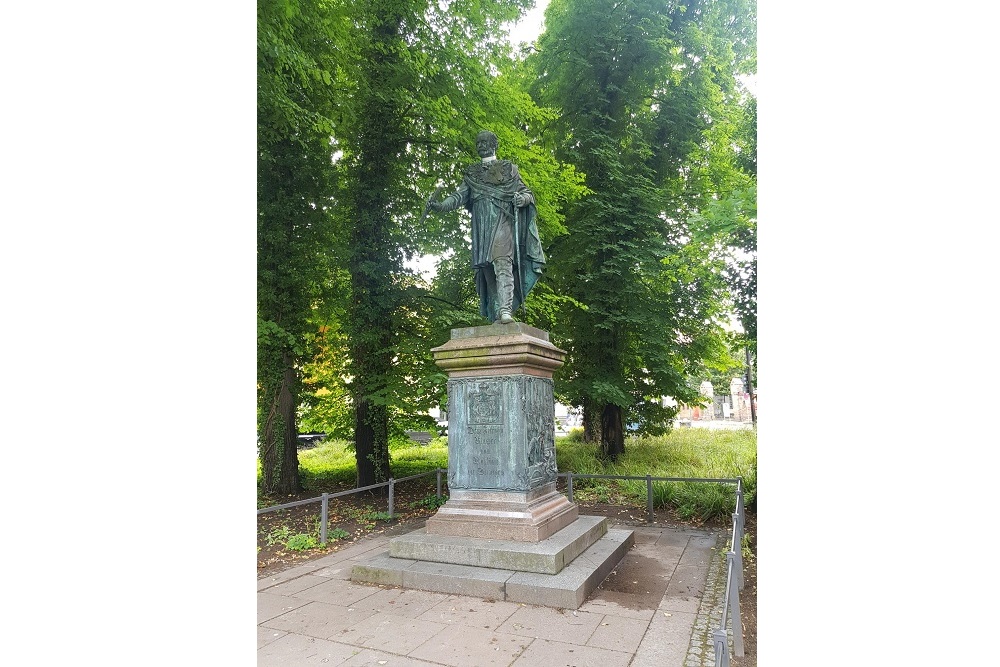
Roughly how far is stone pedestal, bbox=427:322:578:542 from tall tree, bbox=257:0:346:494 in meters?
4.42

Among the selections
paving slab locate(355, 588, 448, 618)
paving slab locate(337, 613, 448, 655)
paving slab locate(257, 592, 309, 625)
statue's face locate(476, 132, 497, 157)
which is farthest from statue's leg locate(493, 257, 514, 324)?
paving slab locate(257, 592, 309, 625)

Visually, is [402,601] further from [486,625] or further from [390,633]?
[486,625]

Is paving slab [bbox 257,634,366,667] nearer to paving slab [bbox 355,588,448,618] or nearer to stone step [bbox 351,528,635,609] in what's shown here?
paving slab [bbox 355,588,448,618]

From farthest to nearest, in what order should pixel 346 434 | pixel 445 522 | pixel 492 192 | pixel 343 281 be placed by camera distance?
pixel 346 434, pixel 343 281, pixel 492 192, pixel 445 522

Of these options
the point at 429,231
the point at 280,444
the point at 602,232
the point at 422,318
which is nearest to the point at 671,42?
the point at 602,232

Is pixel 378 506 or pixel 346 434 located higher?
pixel 346 434

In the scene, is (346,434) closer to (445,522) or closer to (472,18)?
(445,522)

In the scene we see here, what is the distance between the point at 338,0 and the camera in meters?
9.55

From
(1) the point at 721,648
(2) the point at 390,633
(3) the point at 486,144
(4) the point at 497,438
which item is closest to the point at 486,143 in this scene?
(3) the point at 486,144

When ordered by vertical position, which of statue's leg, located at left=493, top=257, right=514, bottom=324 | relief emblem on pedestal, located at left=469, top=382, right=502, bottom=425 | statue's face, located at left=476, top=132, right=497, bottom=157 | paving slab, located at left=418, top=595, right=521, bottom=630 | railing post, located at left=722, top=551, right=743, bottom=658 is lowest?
paving slab, located at left=418, top=595, right=521, bottom=630

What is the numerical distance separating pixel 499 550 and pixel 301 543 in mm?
3406

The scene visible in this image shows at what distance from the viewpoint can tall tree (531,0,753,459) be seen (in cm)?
1284

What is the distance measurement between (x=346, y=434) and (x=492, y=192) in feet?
24.4

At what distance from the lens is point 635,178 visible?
1320cm
